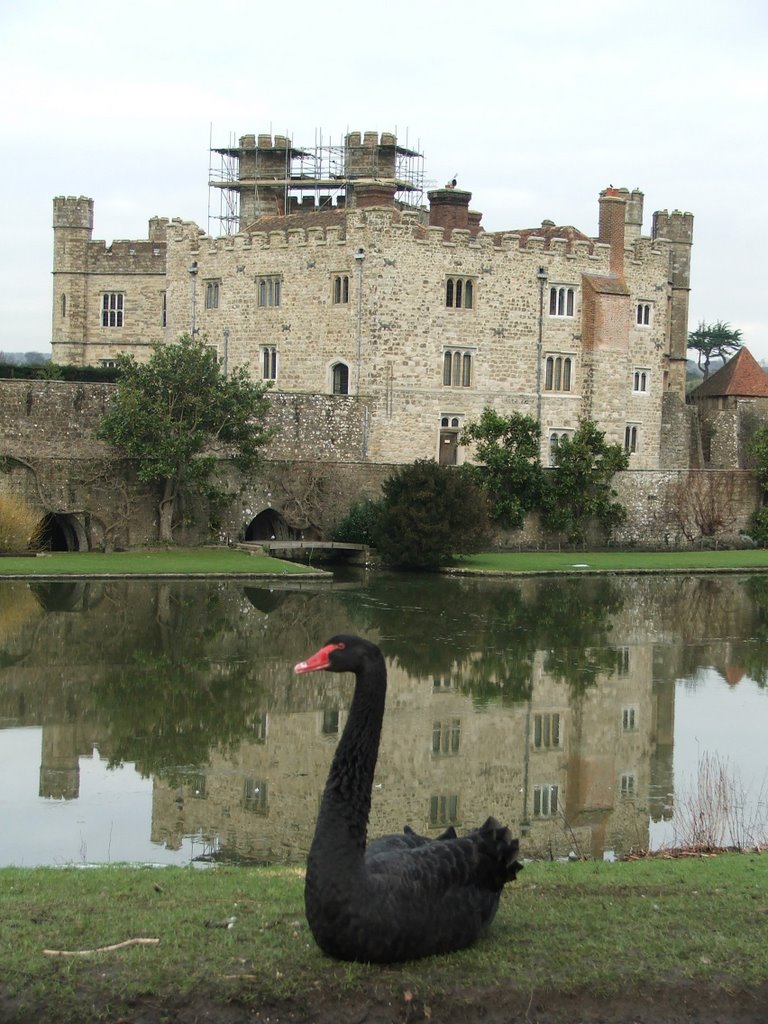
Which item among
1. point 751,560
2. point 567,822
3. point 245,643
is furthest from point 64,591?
point 751,560

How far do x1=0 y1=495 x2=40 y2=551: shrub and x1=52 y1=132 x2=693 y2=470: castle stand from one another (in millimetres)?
9929

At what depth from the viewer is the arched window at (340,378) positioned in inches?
1725

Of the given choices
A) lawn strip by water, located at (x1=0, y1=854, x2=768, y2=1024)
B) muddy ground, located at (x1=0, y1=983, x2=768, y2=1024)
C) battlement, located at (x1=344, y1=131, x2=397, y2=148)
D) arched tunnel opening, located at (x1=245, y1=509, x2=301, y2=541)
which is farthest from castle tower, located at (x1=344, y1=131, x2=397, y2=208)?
muddy ground, located at (x1=0, y1=983, x2=768, y2=1024)

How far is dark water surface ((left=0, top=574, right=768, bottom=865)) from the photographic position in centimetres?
1274

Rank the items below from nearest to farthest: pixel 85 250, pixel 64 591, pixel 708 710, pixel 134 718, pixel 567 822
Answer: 1. pixel 567 822
2. pixel 134 718
3. pixel 708 710
4. pixel 64 591
5. pixel 85 250

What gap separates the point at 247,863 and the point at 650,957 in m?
4.22

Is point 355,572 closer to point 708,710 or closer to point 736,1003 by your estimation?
point 708,710

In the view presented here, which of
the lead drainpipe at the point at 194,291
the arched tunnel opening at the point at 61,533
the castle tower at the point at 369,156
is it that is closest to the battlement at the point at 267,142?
the castle tower at the point at 369,156

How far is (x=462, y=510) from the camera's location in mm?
35125

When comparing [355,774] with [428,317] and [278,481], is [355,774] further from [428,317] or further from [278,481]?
[428,317]

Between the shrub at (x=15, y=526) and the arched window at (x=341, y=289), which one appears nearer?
the shrub at (x=15, y=526)

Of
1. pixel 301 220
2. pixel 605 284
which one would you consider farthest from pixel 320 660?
pixel 301 220

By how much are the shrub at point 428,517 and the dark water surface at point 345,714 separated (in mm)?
5276

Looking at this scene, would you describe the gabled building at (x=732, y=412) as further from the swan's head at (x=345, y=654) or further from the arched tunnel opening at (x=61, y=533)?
the swan's head at (x=345, y=654)
